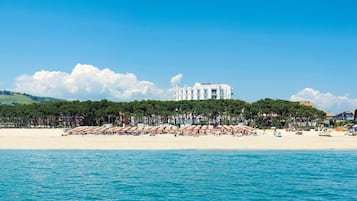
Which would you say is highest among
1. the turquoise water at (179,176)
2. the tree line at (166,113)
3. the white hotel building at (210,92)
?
the white hotel building at (210,92)

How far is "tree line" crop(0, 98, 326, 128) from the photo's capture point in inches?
4099

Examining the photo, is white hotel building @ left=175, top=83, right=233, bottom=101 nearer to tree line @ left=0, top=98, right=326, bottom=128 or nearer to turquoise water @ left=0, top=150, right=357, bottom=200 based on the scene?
tree line @ left=0, top=98, right=326, bottom=128

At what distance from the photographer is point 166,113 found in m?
107

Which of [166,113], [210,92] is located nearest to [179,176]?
[166,113]

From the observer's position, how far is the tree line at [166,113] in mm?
104125

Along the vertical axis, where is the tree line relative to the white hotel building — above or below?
below

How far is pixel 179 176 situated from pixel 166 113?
77.3 metres

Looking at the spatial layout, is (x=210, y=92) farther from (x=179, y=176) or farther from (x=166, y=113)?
(x=179, y=176)

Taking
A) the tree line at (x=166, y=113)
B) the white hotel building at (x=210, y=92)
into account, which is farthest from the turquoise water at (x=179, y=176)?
the white hotel building at (x=210, y=92)

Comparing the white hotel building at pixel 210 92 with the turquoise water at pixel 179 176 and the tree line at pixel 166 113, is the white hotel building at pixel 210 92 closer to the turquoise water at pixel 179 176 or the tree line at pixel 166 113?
the tree line at pixel 166 113

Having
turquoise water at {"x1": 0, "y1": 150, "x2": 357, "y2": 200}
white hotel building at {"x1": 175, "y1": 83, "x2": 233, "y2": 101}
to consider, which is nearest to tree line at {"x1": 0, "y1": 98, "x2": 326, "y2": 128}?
turquoise water at {"x1": 0, "y1": 150, "x2": 357, "y2": 200}

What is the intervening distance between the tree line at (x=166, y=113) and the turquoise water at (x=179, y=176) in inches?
2339

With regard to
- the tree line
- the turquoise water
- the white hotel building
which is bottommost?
the turquoise water

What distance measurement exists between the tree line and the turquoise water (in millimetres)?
59420
